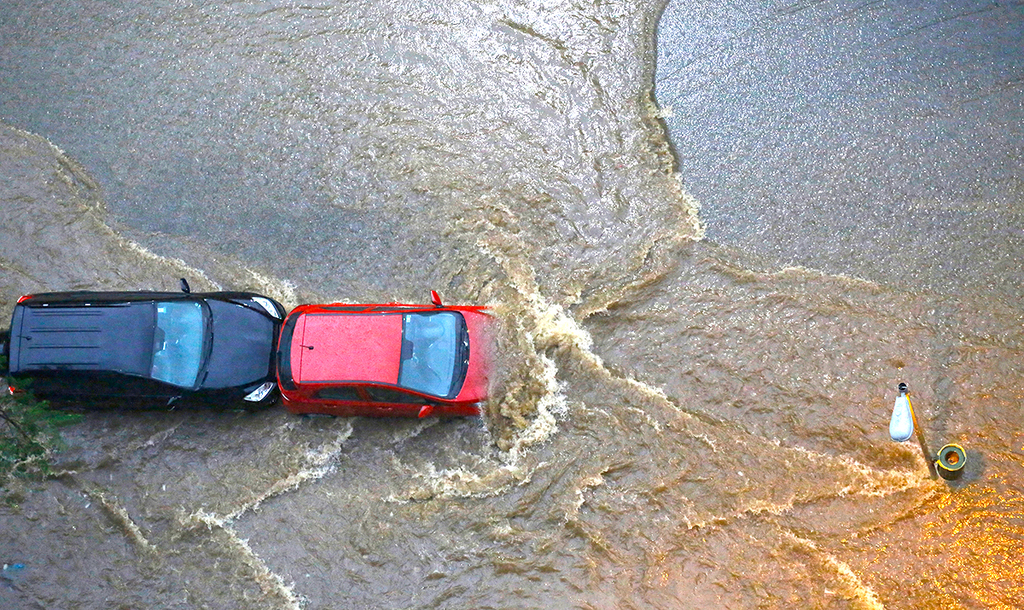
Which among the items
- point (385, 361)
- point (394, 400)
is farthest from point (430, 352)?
point (394, 400)

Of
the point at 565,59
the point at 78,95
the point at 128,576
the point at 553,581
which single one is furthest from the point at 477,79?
the point at 128,576

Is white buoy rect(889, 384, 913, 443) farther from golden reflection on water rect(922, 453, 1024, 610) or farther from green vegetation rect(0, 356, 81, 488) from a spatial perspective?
green vegetation rect(0, 356, 81, 488)

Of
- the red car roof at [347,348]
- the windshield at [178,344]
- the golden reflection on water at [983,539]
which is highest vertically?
the windshield at [178,344]

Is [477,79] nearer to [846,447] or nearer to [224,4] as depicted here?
[224,4]

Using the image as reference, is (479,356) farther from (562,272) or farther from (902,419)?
(902,419)

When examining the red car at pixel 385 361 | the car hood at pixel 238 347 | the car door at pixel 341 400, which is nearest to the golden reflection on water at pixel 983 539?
the red car at pixel 385 361

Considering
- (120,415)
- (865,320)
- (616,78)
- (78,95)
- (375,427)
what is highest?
(78,95)

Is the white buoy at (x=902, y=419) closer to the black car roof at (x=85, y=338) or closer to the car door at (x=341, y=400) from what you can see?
the car door at (x=341, y=400)
